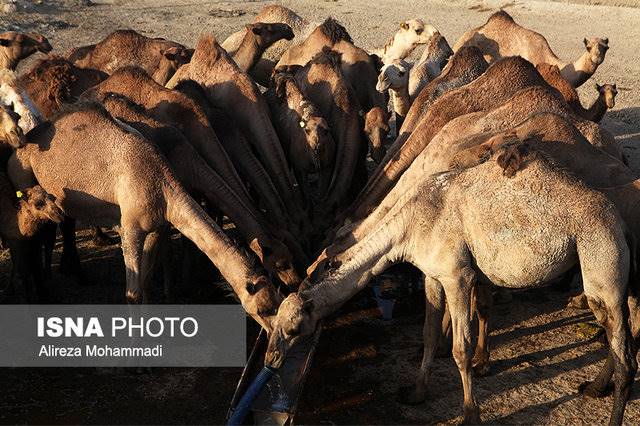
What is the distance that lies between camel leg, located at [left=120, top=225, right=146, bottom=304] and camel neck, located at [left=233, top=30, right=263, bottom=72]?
20.5 feet

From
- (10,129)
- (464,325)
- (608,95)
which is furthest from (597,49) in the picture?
(10,129)

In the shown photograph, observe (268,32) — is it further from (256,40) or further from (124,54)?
(124,54)

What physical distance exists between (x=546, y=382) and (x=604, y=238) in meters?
1.94

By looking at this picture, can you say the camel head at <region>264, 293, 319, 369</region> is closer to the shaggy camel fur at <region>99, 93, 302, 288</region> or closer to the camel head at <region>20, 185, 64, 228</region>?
the shaggy camel fur at <region>99, 93, 302, 288</region>

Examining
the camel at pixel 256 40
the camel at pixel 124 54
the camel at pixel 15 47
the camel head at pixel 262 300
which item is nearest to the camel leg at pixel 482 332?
the camel head at pixel 262 300

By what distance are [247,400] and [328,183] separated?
471cm

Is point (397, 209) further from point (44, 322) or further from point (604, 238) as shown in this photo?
point (44, 322)

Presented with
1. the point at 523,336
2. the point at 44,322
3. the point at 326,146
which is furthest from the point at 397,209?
the point at 44,322

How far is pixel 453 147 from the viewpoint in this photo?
8.77 meters

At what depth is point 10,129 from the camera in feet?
31.4

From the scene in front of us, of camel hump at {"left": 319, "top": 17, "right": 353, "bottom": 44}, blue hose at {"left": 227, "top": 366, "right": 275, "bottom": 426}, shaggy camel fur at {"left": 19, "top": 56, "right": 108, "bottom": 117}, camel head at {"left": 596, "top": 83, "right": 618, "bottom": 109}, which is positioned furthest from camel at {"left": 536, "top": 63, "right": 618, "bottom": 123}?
shaggy camel fur at {"left": 19, "top": 56, "right": 108, "bottom": 117}

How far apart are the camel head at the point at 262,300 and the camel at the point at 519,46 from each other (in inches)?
326

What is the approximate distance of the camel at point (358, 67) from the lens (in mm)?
11508

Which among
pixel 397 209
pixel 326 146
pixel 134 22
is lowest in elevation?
pixel 134 22
